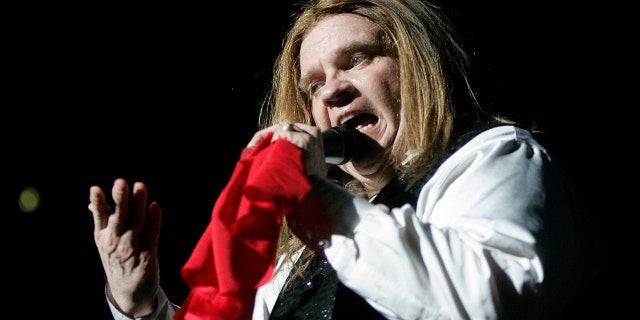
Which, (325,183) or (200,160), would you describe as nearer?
(325,183)

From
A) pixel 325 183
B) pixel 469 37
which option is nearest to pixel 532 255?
pixel 325 183

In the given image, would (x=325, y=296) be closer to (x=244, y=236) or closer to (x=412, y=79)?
(x=244, y=236)

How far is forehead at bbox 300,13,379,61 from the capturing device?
1560 millimetres

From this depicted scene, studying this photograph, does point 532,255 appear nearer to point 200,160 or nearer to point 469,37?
point 469,37

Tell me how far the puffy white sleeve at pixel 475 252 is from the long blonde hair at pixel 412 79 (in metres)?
0.29

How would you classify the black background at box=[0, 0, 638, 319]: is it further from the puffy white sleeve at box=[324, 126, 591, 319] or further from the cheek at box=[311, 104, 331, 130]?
the puffy white sleeve at box=[324, 126, 591, 319]

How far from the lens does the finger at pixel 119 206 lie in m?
1.23

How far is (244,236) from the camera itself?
899mm

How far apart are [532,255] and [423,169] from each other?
0.42 m

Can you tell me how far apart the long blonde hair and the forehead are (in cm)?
3

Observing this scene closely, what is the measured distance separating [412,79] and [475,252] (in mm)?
733

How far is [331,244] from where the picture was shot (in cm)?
89

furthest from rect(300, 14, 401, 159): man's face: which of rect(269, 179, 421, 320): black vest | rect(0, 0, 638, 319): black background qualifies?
rect(0, 0, 638, 319): black background

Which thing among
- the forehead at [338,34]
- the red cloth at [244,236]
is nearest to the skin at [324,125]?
the forehead at [338,34]
